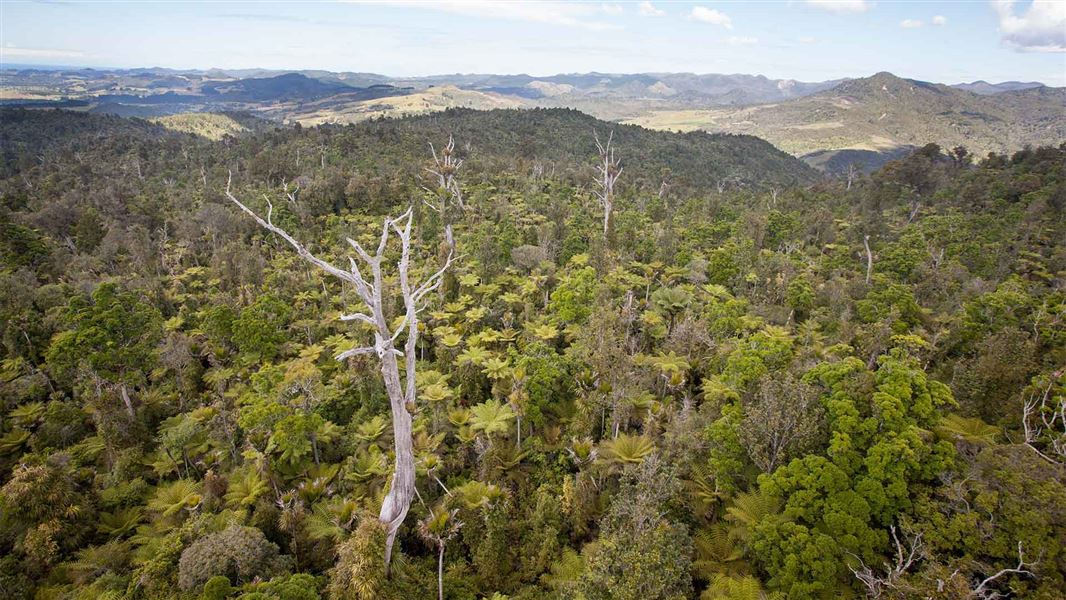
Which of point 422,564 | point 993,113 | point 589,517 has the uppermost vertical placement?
point 993,113

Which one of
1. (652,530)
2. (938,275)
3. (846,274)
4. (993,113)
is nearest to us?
(652,530)

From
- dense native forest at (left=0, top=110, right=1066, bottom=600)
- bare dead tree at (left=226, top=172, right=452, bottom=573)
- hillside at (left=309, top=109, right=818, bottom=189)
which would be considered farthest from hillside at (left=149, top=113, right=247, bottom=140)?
bare dead tree at (left=226, top=172, right=452, bottom=573)

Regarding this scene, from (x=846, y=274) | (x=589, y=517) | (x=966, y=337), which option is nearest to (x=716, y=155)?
(x=846, y=274)

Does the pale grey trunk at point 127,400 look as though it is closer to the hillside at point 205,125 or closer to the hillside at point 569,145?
the hillside at point 569,145

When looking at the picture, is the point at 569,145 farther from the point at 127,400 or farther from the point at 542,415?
the point at 127,400

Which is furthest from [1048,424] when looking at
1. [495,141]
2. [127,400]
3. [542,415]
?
[495,141]

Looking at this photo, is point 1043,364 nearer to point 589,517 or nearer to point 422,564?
point 589,517

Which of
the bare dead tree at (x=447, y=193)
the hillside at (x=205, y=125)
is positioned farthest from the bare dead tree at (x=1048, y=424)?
the hillside at (x=205, y=125)
